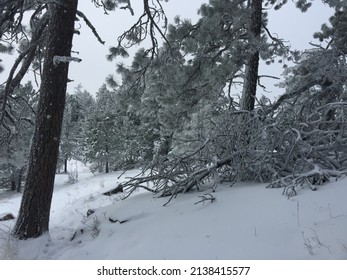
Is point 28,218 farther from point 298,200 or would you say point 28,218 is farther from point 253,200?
point 298,200

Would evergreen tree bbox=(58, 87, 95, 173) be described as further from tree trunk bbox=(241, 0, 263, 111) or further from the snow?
the snow

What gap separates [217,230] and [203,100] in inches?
220

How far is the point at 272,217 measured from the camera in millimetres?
3639

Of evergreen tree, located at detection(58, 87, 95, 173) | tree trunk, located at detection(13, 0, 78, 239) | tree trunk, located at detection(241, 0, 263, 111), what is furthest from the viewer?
evergreen tree, located at detection(58, 87, 95, 173)

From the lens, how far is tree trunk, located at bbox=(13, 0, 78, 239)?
4.86 meters

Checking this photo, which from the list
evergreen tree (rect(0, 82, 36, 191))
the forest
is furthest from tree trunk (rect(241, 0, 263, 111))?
evergreen tree (rect(0, 82, 36, 191))

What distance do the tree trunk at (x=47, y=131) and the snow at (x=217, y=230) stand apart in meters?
0.36

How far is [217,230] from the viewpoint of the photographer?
12.0ft

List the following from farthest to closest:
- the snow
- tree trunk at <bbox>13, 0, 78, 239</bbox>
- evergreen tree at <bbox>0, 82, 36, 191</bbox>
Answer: evergreen tree at <bbox>0, 82, 36, 191</bbox> → tree trunk at <bbox>13, 0, 78, 239</bbox> → the snow

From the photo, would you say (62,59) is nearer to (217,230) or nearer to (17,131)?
(17,131)

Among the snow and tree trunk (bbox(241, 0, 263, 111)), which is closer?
the snow

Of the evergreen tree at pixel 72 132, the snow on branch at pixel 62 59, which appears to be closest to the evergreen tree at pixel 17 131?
the snow on branch at pixel 62 59

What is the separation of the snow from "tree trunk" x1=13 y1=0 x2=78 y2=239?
0.36m

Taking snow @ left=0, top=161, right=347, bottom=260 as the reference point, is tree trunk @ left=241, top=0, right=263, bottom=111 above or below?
above
